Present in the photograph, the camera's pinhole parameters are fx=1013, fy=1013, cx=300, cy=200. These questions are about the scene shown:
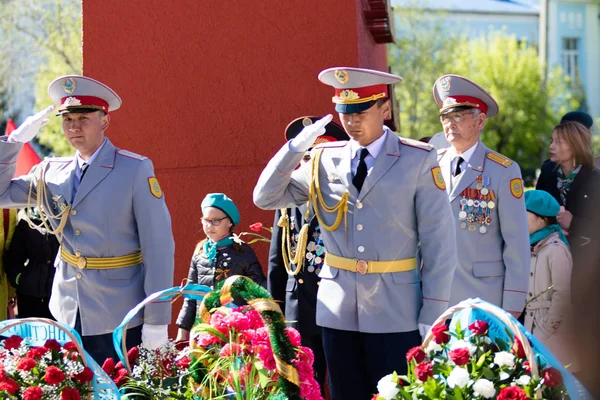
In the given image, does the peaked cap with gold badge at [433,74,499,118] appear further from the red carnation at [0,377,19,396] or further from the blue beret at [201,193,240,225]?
the red carnation at [0,377,19,396]

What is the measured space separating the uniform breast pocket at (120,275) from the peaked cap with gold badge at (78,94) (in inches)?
31.6

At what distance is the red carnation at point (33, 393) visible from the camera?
3639 millimetres

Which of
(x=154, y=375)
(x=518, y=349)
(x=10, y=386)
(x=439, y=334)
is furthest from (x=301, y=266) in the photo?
(x=518, y=349)

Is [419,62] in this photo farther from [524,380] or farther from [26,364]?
[524,380]

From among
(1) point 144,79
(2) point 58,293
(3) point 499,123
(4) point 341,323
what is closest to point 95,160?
(2) point 58,293

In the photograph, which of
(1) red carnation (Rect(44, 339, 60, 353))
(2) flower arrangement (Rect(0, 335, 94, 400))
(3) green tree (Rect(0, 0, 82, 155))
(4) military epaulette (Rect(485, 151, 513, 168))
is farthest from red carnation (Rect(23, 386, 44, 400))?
(3) green tree (Rect(0, 0, 82, 155))

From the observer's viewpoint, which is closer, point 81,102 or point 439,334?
point 439,334

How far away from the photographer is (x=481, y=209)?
5234mm

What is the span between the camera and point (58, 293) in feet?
16.6

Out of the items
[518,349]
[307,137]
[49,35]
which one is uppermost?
[49,35]

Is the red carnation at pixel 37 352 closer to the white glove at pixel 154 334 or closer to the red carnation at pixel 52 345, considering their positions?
the red carnation at pixel 52 345

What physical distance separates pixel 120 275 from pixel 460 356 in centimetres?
213

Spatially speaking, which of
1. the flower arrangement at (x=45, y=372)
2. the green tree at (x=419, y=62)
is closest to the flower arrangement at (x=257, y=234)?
the flower arrangement at (x=45, y=372)

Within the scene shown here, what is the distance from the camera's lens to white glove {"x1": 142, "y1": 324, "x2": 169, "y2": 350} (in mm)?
4812
